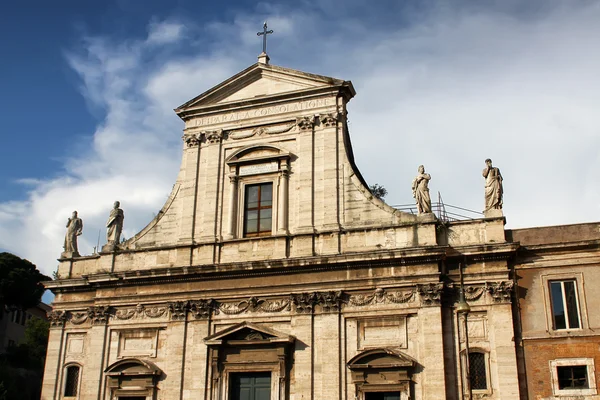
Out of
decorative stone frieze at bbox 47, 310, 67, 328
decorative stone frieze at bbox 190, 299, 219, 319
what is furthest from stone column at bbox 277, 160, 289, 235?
decorative stone frieze at bbox 47, 310, 67, 328

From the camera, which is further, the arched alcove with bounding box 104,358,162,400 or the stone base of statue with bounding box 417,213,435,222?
the arched alcove with bounding box 104,358,162,400

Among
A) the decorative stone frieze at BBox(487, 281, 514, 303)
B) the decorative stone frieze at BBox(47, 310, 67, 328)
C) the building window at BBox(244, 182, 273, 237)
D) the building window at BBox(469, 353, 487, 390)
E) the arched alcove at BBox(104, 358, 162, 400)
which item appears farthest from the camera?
the decorative stone frieze at BBox(47, 310, 67, 328)

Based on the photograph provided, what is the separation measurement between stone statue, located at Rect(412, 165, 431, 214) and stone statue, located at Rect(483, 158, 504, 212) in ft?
5.00

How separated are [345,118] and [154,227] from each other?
268 inches

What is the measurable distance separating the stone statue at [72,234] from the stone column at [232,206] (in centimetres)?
552

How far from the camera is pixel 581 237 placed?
17375 mm

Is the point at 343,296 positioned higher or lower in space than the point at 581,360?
higher

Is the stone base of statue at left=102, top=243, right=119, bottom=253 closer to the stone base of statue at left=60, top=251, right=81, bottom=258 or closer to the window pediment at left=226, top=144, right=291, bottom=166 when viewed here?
the stone base of statue at left=60, top=251, right=81, bottom=258

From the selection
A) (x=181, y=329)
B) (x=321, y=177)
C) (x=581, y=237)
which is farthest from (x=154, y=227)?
(x=581, y=237)

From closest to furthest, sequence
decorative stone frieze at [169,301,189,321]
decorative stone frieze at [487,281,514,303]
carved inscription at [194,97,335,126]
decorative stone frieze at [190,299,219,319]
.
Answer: decorative stone frieze at [487,281,514,303] → decorative stone frieze at [190,299,219,319] → decorative stone frieze at [169,301,189,321] → carved inscription at [194,97,335,126]

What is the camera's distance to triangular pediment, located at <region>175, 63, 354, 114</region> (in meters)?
21.1

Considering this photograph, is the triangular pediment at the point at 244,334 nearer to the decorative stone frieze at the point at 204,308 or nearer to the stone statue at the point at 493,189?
the decorative stone frieze at the point at 204,308

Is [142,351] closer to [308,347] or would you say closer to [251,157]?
[308,347]

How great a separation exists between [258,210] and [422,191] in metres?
4.91
